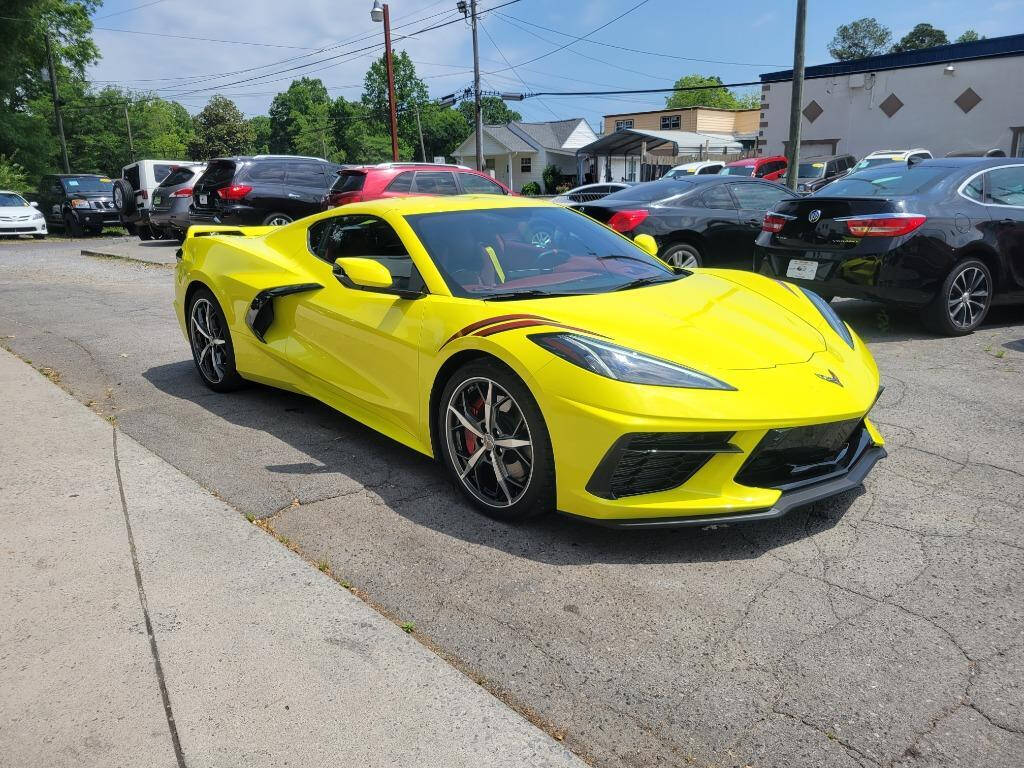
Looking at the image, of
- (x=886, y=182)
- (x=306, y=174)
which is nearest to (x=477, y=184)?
(x=306, y=174)

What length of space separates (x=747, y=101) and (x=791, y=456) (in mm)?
146349

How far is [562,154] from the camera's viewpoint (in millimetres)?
64500

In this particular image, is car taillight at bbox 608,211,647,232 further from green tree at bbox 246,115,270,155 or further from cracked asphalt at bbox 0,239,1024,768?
green tree at bbox 246,115,270,155

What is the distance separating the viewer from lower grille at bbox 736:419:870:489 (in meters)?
2.93

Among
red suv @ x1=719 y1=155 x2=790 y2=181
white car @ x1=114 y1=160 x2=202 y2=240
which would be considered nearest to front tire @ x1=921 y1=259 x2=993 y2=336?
white car @ x1=114 y1=160 x2=202 y2=240

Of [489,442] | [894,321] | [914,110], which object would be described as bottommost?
[894,321]

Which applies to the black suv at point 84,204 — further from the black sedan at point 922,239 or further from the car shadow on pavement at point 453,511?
the black sedan at point 922,239

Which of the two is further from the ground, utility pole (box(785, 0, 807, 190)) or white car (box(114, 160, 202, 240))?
utility pole (box(785, 0, 807, 190))

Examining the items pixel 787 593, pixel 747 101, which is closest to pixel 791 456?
pixel 787 593

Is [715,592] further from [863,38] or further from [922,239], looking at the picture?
[863,38]

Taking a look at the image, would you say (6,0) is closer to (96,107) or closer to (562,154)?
(96,107)

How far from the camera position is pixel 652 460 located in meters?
2.89

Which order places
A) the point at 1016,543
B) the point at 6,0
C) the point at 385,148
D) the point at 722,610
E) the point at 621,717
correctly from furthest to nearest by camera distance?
the point at 385,148 → the point at 6,0 → the point at 1016,543 → the point at 722,610 → the point at 621,717

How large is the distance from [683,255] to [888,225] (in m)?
2.70
